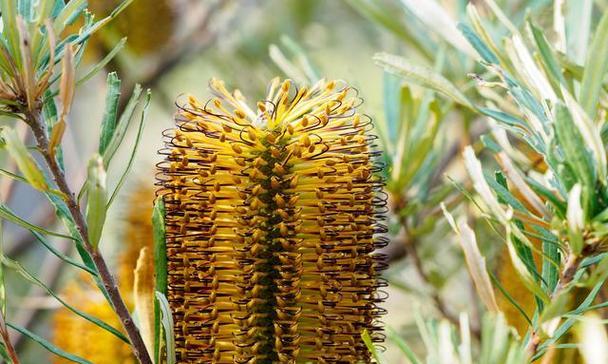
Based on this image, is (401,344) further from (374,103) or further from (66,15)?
(374,103)

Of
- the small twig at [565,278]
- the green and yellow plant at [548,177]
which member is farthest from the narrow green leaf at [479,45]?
the small twig at [565,278]

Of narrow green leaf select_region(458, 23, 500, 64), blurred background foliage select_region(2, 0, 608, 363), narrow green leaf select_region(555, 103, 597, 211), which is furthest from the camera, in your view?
blurred background foliage select_region(2, 0, 608, 363)

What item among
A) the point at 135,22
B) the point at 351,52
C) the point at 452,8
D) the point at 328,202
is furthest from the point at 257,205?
the point at 351,52

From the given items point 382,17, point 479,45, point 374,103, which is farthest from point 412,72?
point 374,103

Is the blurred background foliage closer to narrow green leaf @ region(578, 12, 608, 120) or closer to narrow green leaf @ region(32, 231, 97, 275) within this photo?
narrow green leaf @ region(578, 12, 608, 120)

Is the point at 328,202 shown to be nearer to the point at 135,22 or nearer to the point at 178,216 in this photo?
the point at 178,216

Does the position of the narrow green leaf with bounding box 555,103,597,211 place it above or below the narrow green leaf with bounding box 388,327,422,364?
above

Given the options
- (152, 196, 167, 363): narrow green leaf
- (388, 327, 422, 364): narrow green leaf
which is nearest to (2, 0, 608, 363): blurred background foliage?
(388, 327, 422, 364): narrow green leaf
